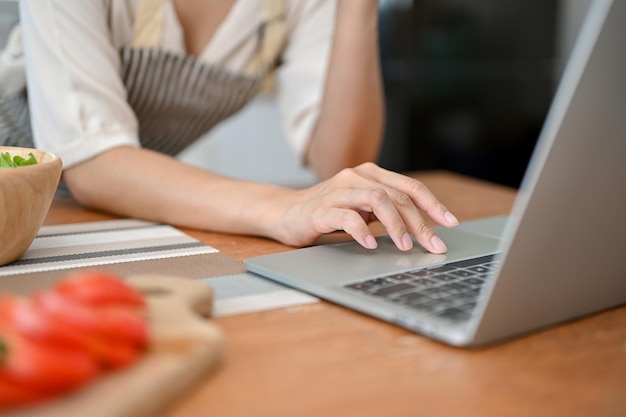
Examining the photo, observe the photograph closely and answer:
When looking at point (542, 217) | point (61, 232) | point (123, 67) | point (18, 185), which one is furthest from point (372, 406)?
point (123, 67)

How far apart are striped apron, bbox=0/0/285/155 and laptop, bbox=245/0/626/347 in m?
0.65

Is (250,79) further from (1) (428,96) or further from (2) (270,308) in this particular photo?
(1) (428,96)

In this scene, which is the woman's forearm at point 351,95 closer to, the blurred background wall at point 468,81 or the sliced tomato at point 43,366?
the sliced tomato at point 43,366

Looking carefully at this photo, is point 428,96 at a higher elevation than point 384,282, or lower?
lower

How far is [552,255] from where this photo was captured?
19.5 inches

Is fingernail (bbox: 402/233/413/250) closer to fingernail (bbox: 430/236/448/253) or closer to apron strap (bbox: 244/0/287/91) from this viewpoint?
fingernail (bbox: 430/236/448/253)

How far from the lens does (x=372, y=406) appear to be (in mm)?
417

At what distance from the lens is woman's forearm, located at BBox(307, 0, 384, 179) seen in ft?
4.22

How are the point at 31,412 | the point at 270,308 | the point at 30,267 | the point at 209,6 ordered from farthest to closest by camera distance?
the point at 209,6 → the point at 30,267 → the point at 270,308 → the point at 31,412

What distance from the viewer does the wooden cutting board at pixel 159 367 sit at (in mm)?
354

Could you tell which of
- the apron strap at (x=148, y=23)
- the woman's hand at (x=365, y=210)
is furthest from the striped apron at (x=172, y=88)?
the woman's hand at (x=365, y=210)

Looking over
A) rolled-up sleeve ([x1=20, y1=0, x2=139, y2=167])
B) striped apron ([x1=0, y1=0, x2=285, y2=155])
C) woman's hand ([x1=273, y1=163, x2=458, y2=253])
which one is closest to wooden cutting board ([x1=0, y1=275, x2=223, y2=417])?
woman's hand ([x1=273, y1=163, x2=458, y2=253])

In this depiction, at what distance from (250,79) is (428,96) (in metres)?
1.97

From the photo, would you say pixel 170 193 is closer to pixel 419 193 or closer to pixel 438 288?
pixel 419 193
